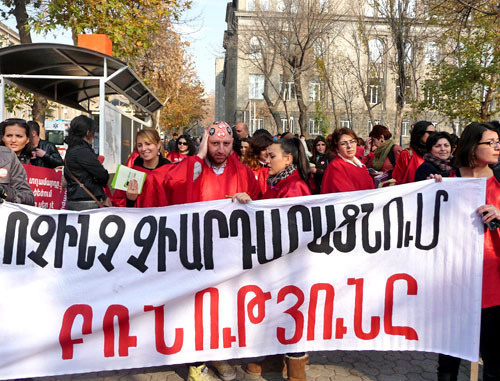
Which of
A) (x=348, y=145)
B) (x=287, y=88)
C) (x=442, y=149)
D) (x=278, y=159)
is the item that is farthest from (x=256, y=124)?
(x=278, y=159)

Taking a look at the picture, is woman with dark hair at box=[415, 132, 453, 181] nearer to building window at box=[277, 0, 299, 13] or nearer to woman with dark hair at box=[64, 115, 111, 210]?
woman with dark hair at box=[64, 115, 111, 210]

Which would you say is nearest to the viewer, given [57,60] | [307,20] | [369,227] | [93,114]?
[369,227]

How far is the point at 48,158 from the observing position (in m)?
5.54

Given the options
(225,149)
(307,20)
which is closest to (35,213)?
(225,149)

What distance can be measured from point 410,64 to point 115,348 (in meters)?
18.5

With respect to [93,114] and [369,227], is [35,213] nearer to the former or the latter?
[369,227]

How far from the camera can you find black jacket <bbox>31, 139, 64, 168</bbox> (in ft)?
18.0

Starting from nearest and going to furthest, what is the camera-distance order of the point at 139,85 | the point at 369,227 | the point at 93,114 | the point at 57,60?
the point at 369,227 → the point at 57,60 → the point at 139,85 → the point at 93,114

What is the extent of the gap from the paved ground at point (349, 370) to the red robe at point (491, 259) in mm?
878

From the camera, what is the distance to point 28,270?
10.4 feet

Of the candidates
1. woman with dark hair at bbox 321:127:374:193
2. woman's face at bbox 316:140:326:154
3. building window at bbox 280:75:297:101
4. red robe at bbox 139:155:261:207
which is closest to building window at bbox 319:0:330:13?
building window at bbox 280:75:297:101

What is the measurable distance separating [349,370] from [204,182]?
193 cm

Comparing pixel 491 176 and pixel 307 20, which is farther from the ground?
pixel 307 20

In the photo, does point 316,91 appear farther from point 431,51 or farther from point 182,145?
point 182,145
